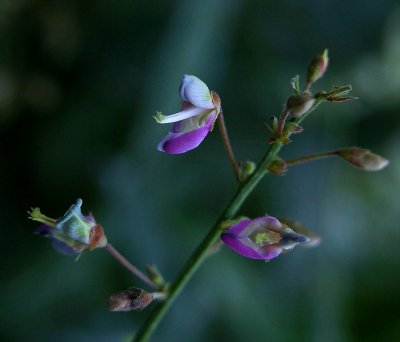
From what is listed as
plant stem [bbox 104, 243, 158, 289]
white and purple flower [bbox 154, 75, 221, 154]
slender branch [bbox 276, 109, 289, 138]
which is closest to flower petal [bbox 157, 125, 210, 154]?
white and purple flower [bbox 154, 75, 221, 154]

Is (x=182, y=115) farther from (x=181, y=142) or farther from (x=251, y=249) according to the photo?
(x=251, y=249)

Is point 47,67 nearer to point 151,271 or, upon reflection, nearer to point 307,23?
point 307,23

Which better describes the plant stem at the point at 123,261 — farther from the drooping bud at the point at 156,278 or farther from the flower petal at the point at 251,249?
the flower petal at the point at 251,249

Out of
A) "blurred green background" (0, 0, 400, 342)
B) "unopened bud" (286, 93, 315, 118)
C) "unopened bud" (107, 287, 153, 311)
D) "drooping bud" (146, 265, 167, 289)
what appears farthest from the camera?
"blurred green background" (0, 0, 400, 342)

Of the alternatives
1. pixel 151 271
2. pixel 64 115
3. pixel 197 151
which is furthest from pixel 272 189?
Result: pixel 151 271

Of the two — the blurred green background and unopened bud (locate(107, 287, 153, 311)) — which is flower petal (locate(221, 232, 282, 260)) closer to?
unopened bud (locate(107, 287, 153, 311))

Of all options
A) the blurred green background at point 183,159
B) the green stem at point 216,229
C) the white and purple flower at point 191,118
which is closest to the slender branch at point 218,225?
the green stem at point 216,229
